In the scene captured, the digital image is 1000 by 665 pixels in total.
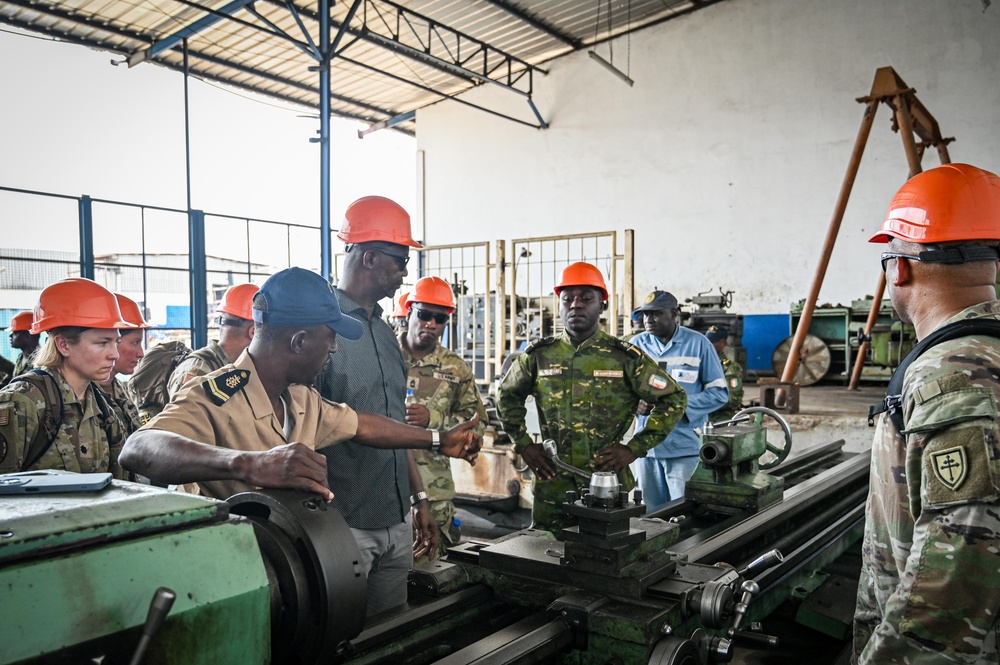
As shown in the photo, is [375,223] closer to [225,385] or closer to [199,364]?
[225,385]

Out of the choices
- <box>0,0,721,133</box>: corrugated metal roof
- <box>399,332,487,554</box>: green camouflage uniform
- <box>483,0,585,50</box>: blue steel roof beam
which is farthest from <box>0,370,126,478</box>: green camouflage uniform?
<box>483,0,585,50</box>: blue steel roof beam

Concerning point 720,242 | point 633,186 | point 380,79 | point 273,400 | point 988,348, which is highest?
point 380,79

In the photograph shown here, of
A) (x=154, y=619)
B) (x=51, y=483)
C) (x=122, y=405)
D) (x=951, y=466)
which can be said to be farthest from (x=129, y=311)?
(x=951, y=466)

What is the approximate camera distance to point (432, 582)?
1.62 meters

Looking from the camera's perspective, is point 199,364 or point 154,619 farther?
point 199,364

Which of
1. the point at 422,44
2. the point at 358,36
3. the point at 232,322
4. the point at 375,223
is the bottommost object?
the point at 232,322

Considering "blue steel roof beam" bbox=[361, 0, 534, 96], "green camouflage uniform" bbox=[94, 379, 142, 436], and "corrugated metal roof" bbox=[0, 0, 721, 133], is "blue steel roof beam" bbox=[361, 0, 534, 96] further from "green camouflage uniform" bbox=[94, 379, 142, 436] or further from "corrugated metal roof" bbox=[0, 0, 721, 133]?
"green camouflage uniform" bbox=[94, 379, 142, 436]

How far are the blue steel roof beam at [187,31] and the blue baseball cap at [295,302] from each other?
24.6 feet

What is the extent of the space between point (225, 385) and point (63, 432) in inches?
43.4

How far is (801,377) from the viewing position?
28.9 feet

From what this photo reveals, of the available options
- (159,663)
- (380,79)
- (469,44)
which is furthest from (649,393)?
(380,79)

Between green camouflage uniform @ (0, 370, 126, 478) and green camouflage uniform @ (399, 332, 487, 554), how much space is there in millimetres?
1512

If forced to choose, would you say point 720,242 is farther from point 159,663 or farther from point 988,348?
point 159,663

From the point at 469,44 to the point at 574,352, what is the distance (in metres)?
8.94
